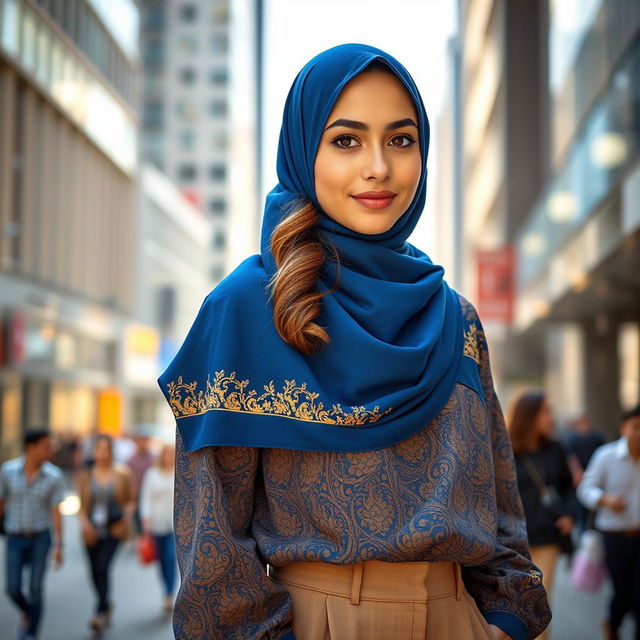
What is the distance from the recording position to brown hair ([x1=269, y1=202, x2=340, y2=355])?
201 centimetres

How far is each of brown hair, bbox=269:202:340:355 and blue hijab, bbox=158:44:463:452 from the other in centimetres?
3

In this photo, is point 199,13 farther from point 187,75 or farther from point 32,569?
point 32,569

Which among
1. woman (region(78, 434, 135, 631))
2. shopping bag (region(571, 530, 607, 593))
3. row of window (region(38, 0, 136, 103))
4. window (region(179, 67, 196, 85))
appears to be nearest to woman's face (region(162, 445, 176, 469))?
woman (region(78, 434, 135, 631))

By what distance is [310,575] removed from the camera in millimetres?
2037

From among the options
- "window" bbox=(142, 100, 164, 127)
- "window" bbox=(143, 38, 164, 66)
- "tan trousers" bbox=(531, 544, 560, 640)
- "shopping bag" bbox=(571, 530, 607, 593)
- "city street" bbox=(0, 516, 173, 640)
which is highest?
"window" bbox=(143, 38, 164, 66)

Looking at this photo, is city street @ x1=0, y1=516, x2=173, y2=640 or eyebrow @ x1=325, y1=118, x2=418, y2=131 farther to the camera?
city street @ x1=0, y1=516, x2=173, y2=640

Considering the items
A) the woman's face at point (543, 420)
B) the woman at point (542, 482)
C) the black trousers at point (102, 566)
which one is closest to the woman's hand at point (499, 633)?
the woman at point (542, 482)

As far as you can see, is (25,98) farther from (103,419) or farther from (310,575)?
(310,575)

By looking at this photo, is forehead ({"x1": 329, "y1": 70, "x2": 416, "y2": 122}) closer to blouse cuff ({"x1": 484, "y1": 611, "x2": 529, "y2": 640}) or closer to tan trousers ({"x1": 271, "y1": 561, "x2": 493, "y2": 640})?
tan trousers ({"x1": 271, "y1": 561, "x2": 493, "y2": 640})

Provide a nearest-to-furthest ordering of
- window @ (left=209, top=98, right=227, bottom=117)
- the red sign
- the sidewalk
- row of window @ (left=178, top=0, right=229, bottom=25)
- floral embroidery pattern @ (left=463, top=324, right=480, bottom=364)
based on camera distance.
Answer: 1. floral embroidery pattern @ (left=463, top=324, right=480, bottom=364)
2. the sidewalk
3. the red sign
4. window @ (left=209, top=98, right=227, bottom=117)
5. row of window @ (left=178, top=0, right=229, bottom=25)

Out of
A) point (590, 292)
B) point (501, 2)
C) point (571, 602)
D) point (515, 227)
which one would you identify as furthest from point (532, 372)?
point (571, 602)

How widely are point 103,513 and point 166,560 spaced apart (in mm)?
908

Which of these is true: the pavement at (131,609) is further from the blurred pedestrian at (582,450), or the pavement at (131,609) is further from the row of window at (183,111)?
the row of window at (183,111)

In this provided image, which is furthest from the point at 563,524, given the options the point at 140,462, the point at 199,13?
the point at 199,13
